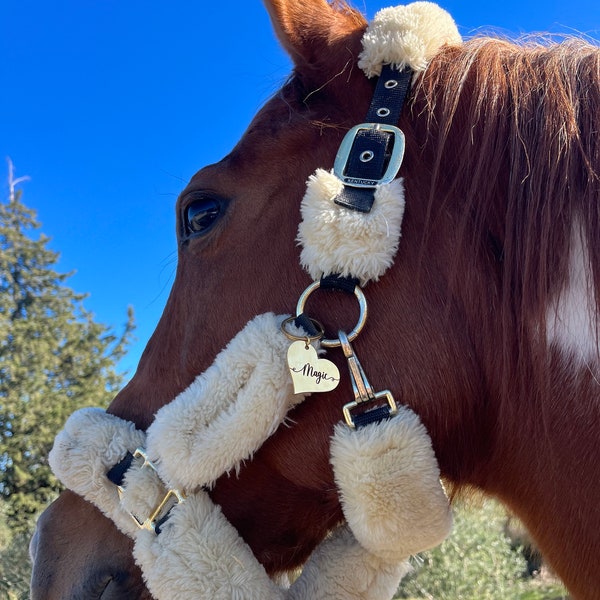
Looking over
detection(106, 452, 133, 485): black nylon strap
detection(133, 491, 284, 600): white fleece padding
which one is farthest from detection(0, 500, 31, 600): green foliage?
detection(133, 491, 284, 600): white fleece padding

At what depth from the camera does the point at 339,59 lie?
1204 mm

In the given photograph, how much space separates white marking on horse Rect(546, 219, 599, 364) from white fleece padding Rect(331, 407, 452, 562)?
0.30m

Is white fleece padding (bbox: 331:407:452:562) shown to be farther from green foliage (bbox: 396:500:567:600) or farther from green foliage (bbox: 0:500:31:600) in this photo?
green foliage (bbox: 0:500:31:600)

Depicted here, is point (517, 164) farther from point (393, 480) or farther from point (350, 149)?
point (393, 480)

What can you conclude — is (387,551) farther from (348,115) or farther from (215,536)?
(348,115)

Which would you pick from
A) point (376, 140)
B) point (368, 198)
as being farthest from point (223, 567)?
point (376, 140)

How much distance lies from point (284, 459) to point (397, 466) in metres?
0.27

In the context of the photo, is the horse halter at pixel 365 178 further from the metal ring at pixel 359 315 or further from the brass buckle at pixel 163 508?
the brass buckle at pixel 163 508

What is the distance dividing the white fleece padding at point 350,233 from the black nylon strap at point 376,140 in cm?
2

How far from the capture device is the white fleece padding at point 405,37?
1104 mm

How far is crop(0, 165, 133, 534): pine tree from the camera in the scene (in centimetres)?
1247

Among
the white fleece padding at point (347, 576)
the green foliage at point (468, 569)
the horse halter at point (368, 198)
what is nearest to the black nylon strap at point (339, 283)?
the horse halter at point (368, 198)

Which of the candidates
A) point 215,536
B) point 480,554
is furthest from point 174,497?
point 480,554

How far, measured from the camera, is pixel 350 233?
3.33 feet
